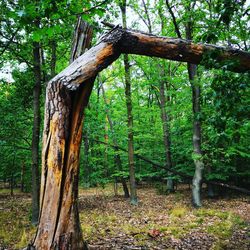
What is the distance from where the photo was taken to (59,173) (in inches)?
138

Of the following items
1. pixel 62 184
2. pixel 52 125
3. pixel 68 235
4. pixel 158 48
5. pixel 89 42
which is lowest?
pixel 68 235

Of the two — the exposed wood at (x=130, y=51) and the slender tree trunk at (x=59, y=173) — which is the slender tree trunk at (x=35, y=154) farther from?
the exposed wood at (x=130, y=51)

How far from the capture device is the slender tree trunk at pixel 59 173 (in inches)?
137

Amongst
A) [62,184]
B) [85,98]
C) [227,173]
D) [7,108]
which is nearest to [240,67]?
[85,98]

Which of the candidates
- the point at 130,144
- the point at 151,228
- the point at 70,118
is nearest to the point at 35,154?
the point at 151,228

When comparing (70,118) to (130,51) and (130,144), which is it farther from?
(130,144)

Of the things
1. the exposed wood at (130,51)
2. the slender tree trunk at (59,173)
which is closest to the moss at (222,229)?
the slender tree trunk at (59,173)

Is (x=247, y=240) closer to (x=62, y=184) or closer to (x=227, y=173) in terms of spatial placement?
(x=62, y=184)

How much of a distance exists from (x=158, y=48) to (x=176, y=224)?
19.5 ft

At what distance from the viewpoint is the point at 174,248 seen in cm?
543

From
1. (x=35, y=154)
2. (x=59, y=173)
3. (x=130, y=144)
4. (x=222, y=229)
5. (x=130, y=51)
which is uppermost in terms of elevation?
(x=130, y=51)

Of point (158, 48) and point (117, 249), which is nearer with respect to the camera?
point (158, 48)

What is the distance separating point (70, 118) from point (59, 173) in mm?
818

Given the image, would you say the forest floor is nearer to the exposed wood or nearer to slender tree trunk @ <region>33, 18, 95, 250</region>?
slender tree trunk @ <region>33, 18, 95, 250</region>
